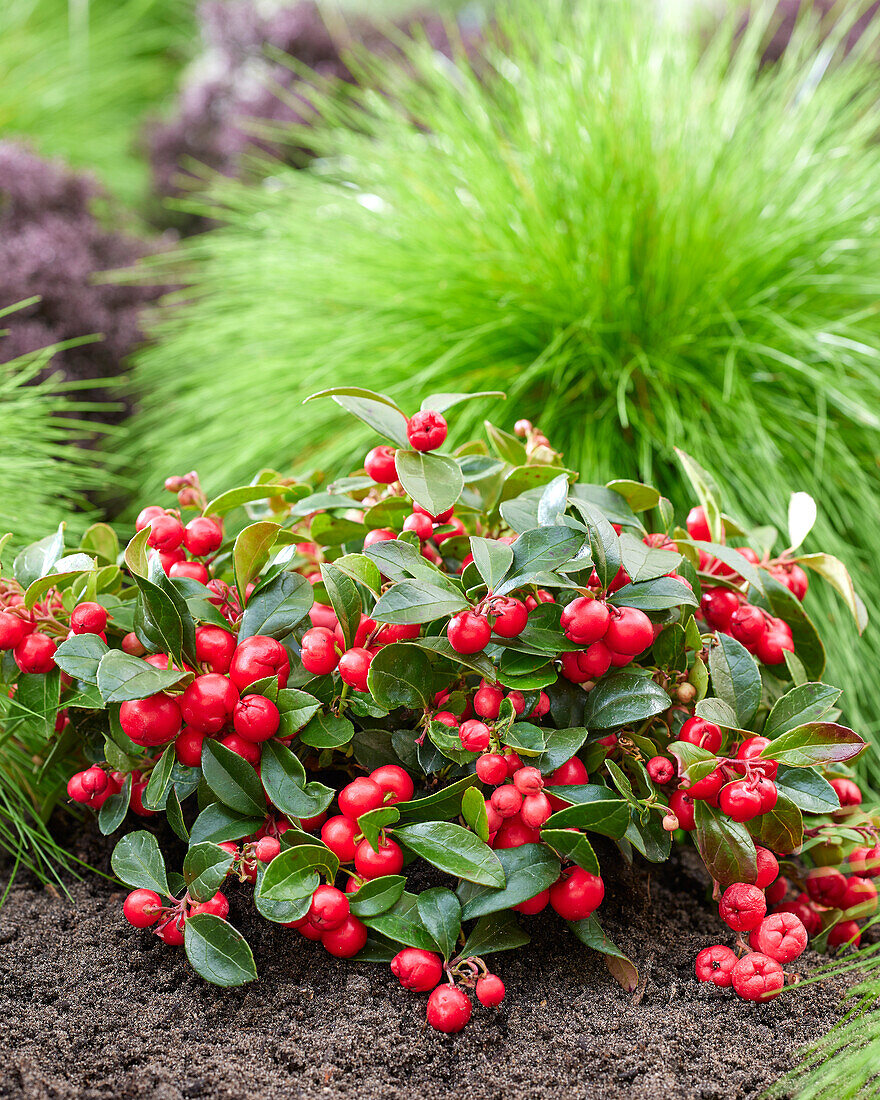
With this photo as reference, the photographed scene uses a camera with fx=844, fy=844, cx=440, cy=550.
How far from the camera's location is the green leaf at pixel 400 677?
2.08 ft

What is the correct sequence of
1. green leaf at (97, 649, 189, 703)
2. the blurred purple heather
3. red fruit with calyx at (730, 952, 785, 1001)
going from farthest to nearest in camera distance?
the blurred purple heather → red fruit with calyx at (730, 952, 785, 1001) → green leaf at (97, 649, 189, 703)

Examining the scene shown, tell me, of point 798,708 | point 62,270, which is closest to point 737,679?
point 798,708

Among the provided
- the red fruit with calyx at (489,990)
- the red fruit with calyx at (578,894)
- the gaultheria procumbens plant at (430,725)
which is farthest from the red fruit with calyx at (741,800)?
the red fruit with calyx at (489,990)

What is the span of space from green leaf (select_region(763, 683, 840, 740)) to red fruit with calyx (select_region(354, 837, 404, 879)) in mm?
314

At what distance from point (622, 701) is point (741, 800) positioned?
4.3 inches

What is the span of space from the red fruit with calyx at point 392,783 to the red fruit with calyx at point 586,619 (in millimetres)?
172

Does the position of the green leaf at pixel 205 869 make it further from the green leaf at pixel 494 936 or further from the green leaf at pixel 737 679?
the green leaf at pixel 737 679

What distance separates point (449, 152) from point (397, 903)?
1397mm

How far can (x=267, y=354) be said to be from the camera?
156 cm

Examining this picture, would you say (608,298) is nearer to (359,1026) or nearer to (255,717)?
(255,717)

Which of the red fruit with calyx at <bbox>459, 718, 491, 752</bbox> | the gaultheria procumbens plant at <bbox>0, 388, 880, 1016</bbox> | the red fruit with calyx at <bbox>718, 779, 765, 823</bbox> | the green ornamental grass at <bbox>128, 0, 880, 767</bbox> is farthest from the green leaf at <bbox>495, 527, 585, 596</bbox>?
the green ornamental grass at <bbox>128, 0, 880, 767</bbox>

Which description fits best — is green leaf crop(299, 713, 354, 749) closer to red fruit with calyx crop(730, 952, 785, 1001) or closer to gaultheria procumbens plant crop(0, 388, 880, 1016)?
gaultheria procumbens plant crop(0, 388, 880, 1016)

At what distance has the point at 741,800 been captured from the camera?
614 millimetres

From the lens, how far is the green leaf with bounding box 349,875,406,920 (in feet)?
2.07
